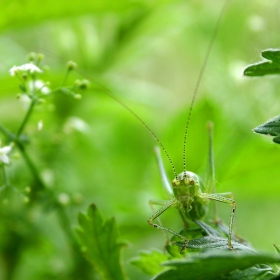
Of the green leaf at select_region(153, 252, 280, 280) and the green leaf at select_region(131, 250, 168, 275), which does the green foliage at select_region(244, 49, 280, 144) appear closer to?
the green leaf at select_region(153, 252, 280, 280)

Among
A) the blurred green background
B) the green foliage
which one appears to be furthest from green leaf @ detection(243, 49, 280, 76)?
the blurred green background

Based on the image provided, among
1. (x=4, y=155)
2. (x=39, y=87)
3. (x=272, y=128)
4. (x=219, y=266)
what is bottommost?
(x=219, y=266)

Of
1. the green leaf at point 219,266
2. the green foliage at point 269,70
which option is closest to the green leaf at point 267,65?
the green foliage at point 269,70

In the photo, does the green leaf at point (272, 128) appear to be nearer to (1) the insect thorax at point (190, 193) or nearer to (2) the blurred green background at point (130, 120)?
(1) the insect thorax at point (190, 193)

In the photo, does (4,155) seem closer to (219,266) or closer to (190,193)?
(190,193)

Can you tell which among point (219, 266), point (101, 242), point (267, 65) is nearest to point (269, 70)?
point (267, 65)

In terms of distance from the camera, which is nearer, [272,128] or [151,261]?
[272,128]
